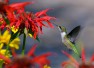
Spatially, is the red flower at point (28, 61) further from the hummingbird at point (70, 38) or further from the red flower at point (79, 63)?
the hummingbird at point (70, 38)

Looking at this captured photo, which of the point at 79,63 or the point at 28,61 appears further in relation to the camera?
the point at 79,63

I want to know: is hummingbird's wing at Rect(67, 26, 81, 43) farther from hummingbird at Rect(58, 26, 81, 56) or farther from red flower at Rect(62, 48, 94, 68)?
red flower at Rect(62, 48, 94, 68)

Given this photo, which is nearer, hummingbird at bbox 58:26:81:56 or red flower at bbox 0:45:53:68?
red flower at bbox 0:45:53:68

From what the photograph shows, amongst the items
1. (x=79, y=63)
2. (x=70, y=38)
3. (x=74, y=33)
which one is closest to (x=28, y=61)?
(x=79, y=63)

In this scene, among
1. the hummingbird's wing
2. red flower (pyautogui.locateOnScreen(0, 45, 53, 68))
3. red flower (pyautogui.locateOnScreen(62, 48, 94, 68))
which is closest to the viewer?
red flower (pyautogui.locateOnScreen(0, 45, 53, 68))

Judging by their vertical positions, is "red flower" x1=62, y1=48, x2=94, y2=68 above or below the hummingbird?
above

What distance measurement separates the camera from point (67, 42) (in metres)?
3.21

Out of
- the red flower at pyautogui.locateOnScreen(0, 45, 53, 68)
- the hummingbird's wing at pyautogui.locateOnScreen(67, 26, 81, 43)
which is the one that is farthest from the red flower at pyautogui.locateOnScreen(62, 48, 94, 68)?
the hummingbird's wing at pyautogui.locateOnScreen(67, 26, 81, 43)

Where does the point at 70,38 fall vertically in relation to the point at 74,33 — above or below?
below

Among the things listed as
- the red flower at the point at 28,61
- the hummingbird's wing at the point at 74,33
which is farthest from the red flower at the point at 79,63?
the hummingbird's wing at the point at 74,33

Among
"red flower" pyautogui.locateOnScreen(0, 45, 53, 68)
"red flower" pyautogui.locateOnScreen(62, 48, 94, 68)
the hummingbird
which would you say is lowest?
the hummingbird

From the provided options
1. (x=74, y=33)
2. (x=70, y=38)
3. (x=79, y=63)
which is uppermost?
(x=79, y=63)

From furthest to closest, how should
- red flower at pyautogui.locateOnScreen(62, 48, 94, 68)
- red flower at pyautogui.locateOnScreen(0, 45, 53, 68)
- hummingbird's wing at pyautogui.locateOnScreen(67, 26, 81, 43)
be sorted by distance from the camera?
hummingbird's wing at pyautogui.locateOnScreen(67, 26, 81, 43) → red flower at pyautogui.locateOnScreen(62, 48, 94, 68) → red flower at pyautogui.locateOnScreen(0, 45, 53, 68)

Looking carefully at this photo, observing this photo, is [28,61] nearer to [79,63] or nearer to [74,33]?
[79,63]
